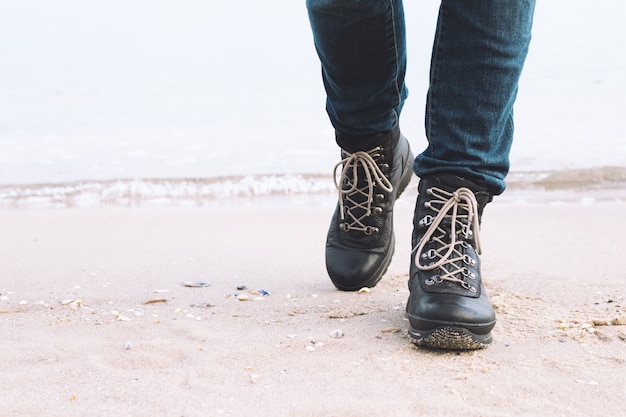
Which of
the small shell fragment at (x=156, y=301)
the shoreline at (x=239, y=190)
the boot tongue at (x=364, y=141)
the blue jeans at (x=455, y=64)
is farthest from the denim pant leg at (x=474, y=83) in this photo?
the shoreline at (x=239, y=190)

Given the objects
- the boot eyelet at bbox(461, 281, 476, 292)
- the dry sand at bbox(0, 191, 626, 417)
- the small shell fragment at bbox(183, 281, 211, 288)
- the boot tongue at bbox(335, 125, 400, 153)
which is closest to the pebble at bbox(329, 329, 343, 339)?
the dry sand at bbox(0, 191, 626, 417)

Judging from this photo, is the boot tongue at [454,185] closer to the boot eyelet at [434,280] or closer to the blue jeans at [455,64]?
the blue jeans at [455,64]

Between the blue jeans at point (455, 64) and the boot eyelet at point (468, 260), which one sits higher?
the blue jeans at point (455, 64)

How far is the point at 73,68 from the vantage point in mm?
11148

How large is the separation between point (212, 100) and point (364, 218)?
7015 millimetres

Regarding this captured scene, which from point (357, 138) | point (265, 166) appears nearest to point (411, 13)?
point (265, 166)

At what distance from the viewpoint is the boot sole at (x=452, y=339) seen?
1328 millimetres

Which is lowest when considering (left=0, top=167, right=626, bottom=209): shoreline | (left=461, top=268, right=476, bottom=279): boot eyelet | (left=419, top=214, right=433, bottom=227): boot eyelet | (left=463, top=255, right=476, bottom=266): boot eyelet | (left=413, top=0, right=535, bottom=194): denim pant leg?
(left=0, top=167, right=626, bottom=209): shoreline

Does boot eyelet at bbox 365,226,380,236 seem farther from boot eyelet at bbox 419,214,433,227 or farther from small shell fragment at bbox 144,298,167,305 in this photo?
small shell fragment at bbox 144,298,167,305

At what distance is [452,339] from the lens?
1.33 metres

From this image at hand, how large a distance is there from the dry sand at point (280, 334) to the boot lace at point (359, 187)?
187 millimetres

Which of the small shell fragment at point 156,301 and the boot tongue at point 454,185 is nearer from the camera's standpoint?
the boot tongue at point 454,185

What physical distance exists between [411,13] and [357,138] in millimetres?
13005

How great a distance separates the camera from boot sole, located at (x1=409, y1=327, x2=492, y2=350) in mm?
1328
